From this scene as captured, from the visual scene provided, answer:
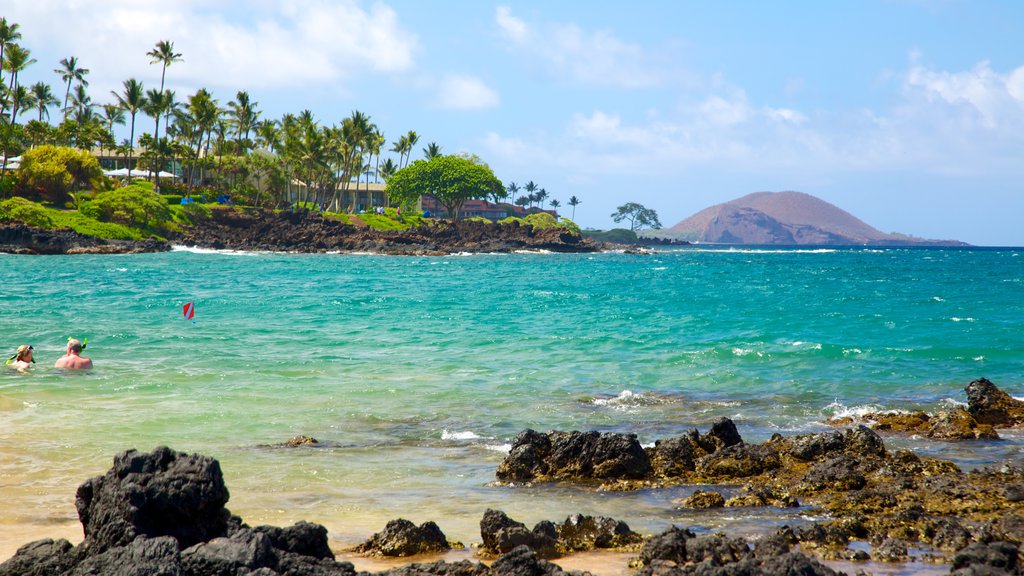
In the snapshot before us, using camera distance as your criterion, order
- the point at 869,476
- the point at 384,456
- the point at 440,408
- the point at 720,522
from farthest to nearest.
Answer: the point at 440,408
the point at 384,456
the point at 869,476
the point at 720,522

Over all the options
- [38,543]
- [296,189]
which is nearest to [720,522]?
[38,543]

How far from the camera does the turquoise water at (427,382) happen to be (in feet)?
35.4

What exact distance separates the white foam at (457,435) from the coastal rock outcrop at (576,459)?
245 cm

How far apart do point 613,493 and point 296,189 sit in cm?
12901

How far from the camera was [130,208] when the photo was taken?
90750 millimetres

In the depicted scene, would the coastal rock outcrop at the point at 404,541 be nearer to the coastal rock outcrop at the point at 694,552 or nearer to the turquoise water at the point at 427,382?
the turquoise water at the point at 427,382

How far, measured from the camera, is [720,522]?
9.27m

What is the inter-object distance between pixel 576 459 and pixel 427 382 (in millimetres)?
8509

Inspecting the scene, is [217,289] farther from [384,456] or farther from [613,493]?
[613,493]

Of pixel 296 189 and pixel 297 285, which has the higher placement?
pixel 296 189

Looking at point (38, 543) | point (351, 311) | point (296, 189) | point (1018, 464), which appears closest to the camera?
point (38, 543)

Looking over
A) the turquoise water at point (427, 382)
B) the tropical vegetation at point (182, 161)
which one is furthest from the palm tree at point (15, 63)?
the turquoise water at point (427, 382)

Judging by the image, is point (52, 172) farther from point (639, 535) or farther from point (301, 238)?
point (639, 535)

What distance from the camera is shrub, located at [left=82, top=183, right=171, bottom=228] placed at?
89562mm
